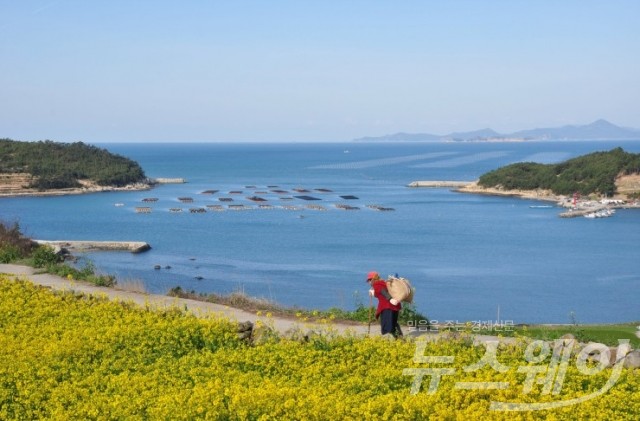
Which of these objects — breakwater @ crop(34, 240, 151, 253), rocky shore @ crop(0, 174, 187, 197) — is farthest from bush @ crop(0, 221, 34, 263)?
rocky shore @ crop(0, 174, 187, 197)

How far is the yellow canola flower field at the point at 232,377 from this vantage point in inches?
338

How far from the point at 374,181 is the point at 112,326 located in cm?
14472

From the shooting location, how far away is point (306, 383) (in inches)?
384

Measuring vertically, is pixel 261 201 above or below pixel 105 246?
above

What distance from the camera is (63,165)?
133 m

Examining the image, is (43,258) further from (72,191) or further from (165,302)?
(72,191)

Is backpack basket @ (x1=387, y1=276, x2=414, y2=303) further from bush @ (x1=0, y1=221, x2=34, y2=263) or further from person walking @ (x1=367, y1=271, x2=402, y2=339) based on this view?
bush @ (x1=0, y1=221, x2=34, y2=263)

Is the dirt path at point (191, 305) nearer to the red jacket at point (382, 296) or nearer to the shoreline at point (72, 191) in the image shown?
the red jacket at point (382, 296)

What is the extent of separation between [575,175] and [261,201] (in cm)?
4964

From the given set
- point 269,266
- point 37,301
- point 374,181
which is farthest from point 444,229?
point 374,181

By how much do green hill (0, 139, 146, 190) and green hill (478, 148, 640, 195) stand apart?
6235 cm

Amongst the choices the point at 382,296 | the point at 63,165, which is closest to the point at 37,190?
the point at 63,165

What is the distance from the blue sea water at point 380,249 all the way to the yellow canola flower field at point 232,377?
819 cm

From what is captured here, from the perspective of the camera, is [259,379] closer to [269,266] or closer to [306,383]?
[306,383]
